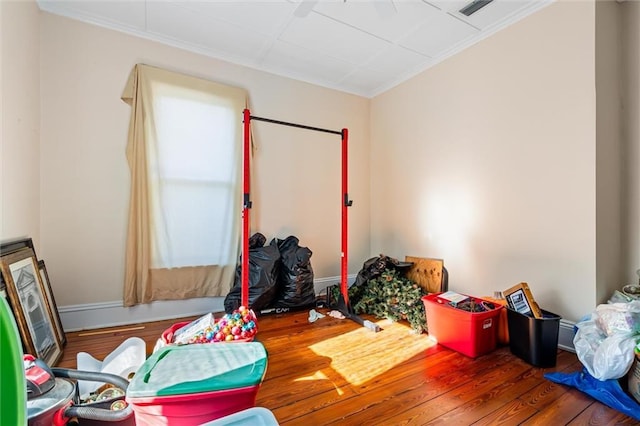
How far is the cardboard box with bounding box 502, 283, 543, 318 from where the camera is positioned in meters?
1.88

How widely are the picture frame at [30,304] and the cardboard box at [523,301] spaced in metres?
2.89

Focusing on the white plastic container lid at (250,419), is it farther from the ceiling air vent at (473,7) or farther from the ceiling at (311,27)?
the ceiling air vent at (473,7)

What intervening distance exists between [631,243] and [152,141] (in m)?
3.69

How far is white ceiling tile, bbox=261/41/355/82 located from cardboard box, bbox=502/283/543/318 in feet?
8.25

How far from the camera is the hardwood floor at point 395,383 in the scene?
138 centimetres

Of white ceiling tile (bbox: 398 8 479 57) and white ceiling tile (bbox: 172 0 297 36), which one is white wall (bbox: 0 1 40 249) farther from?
white ceiling tile (bbox: 398 8 479 57)

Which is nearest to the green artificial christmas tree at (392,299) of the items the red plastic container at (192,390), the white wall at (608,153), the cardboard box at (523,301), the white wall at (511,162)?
the white wall at (511,162)

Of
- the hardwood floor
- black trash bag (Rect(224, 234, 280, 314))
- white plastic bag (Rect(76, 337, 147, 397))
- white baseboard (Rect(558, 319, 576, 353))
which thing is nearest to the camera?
the hardwood floor

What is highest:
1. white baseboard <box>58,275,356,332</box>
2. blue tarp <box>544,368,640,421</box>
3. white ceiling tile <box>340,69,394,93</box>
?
white ceiling tile <box>340,69,394,93</box>

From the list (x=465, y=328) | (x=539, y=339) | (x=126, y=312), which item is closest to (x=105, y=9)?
(x=126, y=312)

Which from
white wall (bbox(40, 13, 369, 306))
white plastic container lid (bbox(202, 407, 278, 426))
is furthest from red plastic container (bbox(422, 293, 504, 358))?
white wall (bbox(40, 13, 369, 306))

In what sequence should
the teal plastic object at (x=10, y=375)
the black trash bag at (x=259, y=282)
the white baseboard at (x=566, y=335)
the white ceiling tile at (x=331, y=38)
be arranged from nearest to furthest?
the teal plastic object at (x=10, y=375), the white baseboard at (x=566, y=335), the white ceiling tile at (x=331, y=38), the black trash bag at (x=259, y=282)

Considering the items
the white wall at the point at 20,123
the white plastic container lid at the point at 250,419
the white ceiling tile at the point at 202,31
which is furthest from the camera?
the white ceiling tile at the point at 202,31

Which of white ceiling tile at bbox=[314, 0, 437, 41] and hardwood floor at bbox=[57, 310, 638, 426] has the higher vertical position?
white ceiling tile at bbox=[314, 0, 437, 41]
